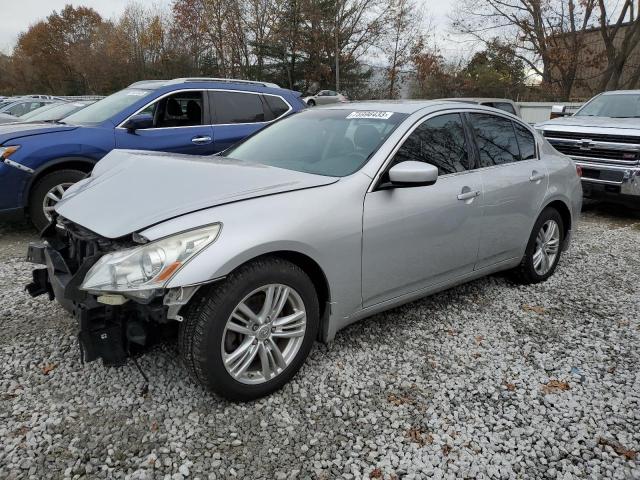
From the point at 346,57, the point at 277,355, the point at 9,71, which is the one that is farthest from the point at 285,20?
the point at 277,355

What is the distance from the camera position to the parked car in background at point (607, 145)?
22.6 feet

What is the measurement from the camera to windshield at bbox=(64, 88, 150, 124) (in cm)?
603

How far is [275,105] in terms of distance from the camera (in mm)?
7164

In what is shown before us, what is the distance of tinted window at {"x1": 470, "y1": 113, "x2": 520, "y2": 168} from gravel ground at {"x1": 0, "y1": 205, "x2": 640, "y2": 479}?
1.26 meters

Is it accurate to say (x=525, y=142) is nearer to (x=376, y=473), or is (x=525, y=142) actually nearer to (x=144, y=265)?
(x=376, y=473)

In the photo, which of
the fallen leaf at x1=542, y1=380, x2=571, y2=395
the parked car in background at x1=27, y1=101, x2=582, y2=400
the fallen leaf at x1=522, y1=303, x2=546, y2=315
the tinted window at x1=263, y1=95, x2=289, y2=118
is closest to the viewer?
the parked car in background at x1=27, y1=101, x2=582, y2=400

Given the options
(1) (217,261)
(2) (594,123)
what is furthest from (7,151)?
(2) (594,123)

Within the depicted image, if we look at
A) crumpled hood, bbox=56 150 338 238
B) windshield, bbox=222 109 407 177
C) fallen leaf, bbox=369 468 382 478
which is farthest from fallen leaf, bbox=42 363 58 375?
fallen leaf, bbox=369 468 382 478

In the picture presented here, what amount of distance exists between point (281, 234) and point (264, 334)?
0.54 metres

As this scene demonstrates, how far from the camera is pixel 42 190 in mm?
5258

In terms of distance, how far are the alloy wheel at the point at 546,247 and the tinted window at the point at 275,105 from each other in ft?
13.7

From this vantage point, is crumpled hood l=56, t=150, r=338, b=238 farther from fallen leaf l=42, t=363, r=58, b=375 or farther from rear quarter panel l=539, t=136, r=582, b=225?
rear quarter panel l=539, t=136, r=582, b=225

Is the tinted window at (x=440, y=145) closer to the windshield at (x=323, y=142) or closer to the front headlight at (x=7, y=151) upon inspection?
the windshield at (x=323, y=142)

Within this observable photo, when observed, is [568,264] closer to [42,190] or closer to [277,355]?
[277,355]
